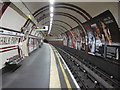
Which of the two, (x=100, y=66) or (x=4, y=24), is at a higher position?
(x=4, y=24)

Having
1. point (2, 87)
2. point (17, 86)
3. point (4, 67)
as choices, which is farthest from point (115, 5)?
point (4, 67)

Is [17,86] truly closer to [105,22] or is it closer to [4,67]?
[4,67]

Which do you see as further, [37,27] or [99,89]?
[37,27]

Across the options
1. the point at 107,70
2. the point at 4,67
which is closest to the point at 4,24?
the point at 4,67

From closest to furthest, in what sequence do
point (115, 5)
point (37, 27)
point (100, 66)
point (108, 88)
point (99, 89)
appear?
point (108, 88) → point (99, 89) → point (115, 5) → point (100, 66) → point (37, 27)

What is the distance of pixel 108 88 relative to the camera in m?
4.19

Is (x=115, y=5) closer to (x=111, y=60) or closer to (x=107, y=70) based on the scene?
(x=111, y=60)

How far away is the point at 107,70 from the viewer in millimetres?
6672

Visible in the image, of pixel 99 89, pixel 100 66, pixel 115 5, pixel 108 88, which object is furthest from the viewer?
pixel 100 66

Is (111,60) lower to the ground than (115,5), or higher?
lower

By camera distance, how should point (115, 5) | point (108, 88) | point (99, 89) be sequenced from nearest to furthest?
1. point (108, 88)
2. point (99, 89)
3. point (115, 5)

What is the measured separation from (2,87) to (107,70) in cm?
560

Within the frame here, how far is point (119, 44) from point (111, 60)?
46.3 inches

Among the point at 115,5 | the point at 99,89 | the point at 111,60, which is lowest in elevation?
the point at 99,89
